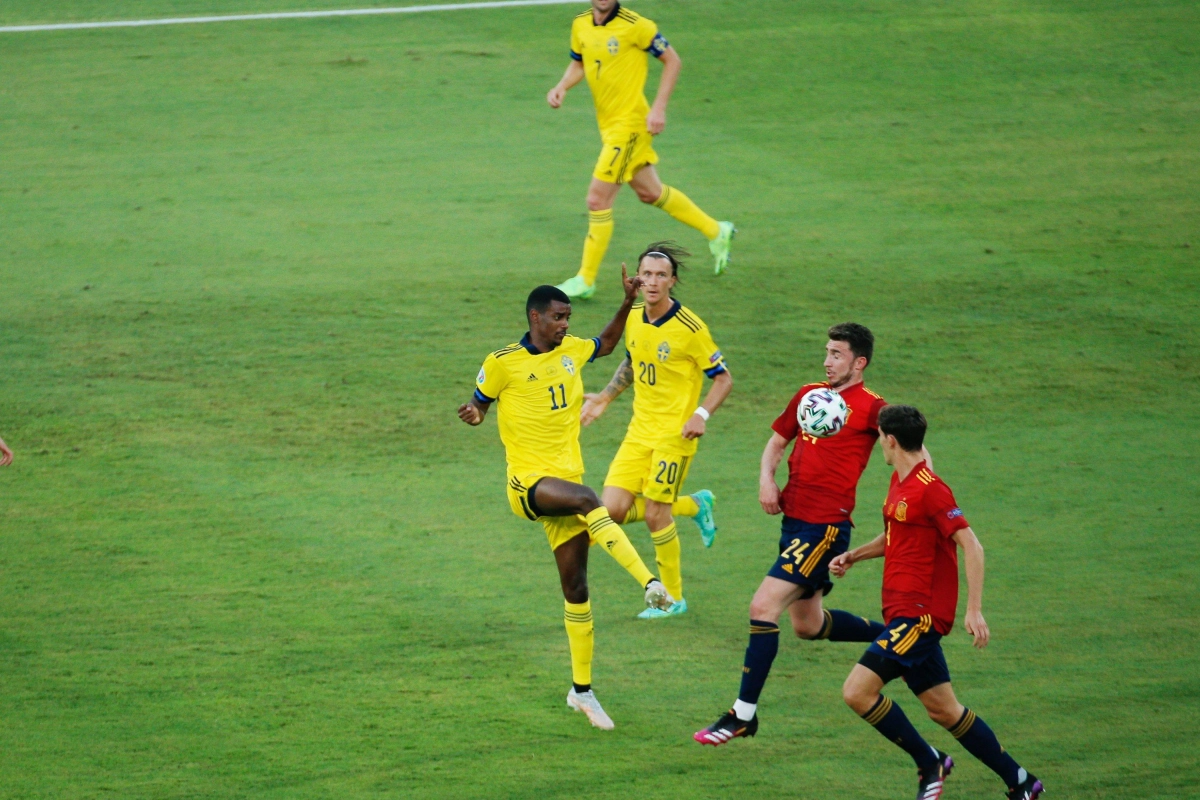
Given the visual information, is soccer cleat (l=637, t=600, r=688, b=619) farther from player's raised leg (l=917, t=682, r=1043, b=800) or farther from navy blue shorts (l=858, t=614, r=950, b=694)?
player's raised leg (l=917, t=682, r=1043, b=800)

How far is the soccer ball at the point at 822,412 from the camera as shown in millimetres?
7648

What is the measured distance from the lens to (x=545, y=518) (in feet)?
26.1

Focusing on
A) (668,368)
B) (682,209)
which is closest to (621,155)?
(682,209)

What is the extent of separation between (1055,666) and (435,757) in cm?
362

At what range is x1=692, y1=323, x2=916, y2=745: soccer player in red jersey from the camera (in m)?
7.66

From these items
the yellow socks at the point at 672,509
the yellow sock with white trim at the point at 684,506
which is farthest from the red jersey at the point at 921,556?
the yellow sock with white trim at the point at 684,506

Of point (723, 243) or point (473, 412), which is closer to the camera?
point (473, 412)

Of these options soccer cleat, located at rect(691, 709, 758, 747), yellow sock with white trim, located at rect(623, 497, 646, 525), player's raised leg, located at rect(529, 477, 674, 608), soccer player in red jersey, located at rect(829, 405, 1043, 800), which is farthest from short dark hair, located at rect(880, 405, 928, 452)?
yellow sock with white trim, located at rect(623, 497, 646, 525)

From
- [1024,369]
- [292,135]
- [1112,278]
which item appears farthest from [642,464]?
[292,135]

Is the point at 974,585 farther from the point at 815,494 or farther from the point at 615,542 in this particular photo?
the point at 615,542

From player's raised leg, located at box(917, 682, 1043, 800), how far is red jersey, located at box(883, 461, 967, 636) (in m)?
0.32

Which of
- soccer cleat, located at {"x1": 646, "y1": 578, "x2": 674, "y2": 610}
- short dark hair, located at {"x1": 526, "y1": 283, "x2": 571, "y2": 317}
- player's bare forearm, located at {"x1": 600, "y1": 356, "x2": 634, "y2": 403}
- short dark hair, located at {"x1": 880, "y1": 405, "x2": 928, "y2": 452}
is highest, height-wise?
short dark hair, located at {"x1": 526, "y1": 283, "x2": 571, "y2": 317}

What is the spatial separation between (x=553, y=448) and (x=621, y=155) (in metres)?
5.15

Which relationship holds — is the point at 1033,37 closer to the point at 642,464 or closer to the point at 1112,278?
the point at 1112,278
